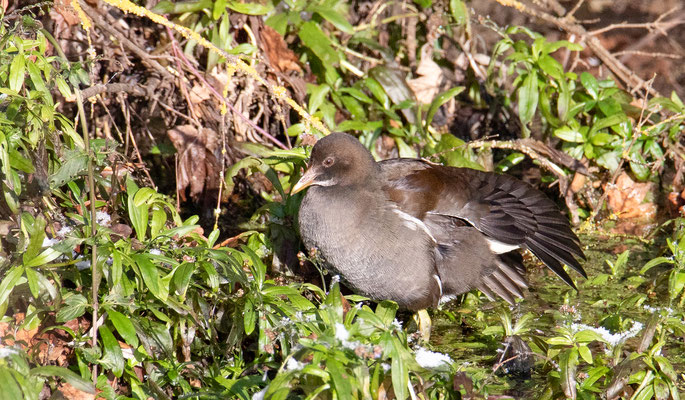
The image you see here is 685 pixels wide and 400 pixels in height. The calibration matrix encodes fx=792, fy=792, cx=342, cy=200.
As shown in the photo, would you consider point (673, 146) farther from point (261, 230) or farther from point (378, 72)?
point (261, 230)

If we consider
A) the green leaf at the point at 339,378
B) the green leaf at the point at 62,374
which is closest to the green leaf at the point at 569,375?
the green leaf at the point at 339,378

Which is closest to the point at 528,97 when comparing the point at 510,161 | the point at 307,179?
the point at 510,161

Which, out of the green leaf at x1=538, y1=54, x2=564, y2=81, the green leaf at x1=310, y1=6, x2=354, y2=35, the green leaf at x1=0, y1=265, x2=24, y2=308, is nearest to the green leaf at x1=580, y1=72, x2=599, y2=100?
the green leaf at x1=538, y1=54, x2=564, y2=81

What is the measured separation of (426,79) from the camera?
6281 mm

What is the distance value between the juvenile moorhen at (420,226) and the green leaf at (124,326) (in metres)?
1.27

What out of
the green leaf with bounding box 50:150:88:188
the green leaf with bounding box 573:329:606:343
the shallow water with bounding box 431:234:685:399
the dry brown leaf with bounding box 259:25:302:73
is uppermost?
the green leaf with bounding box 50:150:88:188

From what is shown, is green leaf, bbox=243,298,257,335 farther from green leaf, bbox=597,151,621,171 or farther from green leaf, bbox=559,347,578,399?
green leaf, bbox=597,151,621,171

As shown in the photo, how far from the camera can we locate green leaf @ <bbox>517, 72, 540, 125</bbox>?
17.6 feet

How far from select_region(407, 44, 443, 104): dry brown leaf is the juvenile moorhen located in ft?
5.74

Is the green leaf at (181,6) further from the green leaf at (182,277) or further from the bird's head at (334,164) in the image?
the green leaf at (182,277)

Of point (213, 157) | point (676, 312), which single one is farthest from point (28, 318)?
point (676, 312)

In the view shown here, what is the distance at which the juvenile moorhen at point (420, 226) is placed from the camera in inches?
161

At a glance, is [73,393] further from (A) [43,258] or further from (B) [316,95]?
(B) [316,95]

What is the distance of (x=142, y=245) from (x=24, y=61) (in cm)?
93
